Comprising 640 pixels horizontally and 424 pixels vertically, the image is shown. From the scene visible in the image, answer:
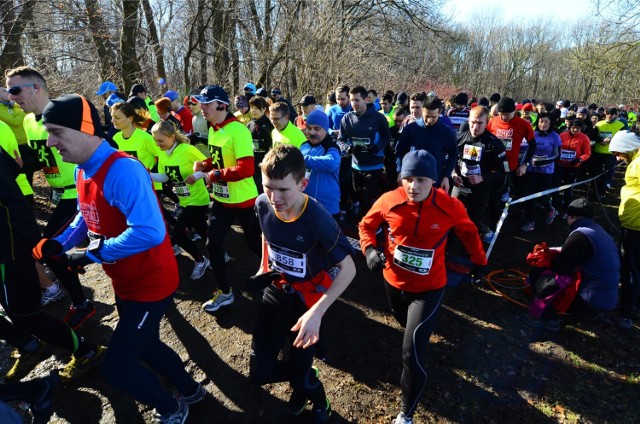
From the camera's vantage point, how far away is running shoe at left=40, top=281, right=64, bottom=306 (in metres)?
4.33

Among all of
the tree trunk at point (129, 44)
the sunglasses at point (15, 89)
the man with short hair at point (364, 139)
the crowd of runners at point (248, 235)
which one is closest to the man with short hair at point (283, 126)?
the crowd of runners at point (248, 235)

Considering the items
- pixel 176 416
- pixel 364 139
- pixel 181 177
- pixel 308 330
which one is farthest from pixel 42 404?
pixel 364 139

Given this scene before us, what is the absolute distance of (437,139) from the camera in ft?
17.1

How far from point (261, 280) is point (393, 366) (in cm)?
173

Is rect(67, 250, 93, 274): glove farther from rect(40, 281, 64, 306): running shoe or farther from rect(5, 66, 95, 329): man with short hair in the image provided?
rect(40, 281, 64, 306): running shoe

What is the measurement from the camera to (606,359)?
369 cm

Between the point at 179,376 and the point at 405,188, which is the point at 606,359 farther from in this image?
the point at 179,376

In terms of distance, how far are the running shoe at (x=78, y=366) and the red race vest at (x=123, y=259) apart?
1.29 meters

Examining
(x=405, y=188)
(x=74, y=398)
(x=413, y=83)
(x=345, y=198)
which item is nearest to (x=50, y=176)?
(x=74, y=398)

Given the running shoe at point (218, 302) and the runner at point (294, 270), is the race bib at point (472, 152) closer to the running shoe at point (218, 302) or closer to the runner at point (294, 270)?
the runner at point (294, 270)

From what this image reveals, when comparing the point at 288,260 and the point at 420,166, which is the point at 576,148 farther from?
the point at 288,260

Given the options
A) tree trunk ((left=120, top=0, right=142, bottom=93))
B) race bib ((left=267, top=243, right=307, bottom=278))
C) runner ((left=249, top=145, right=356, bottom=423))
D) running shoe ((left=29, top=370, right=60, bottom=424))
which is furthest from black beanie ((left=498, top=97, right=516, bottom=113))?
tree trunk ((left=120, top=0, right=142, bottom=93))

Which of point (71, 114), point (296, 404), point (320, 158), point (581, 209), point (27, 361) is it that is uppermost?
point (71, 114)

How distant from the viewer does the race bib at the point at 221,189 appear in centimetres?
394
